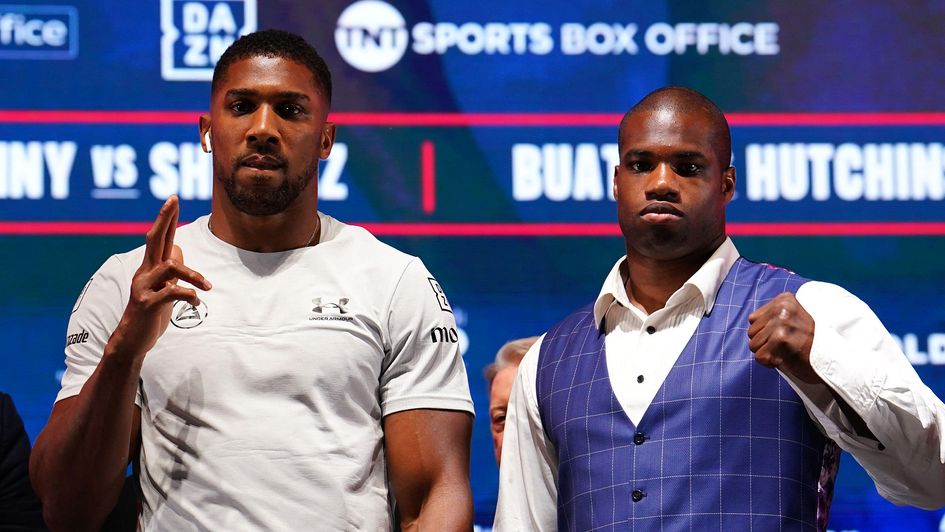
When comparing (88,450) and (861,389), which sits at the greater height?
(861,389)

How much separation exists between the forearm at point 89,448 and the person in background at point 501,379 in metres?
1.29

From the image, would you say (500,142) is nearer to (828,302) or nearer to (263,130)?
(263,130)

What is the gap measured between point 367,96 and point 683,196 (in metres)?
1.43

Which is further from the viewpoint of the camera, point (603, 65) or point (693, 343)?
point (603, 65)

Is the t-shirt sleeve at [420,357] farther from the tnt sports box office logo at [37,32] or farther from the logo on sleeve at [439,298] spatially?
the tnt sports box office logo at [37,32]

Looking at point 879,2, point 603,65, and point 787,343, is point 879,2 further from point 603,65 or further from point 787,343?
point 787,343

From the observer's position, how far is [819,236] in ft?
11.4

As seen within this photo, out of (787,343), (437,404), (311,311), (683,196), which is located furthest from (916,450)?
(311,311)

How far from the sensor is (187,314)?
2.14 meters

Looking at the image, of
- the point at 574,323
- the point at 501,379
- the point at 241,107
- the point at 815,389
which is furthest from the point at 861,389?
the point at 501,379

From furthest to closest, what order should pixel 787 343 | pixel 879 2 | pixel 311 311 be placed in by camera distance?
pixel 879 2 < pixel 311 311 < pixel 787 343

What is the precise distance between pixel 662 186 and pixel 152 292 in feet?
2.79

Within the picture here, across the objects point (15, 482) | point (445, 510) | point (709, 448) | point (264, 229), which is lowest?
point (15, 482)

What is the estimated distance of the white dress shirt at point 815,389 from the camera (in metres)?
1.92
